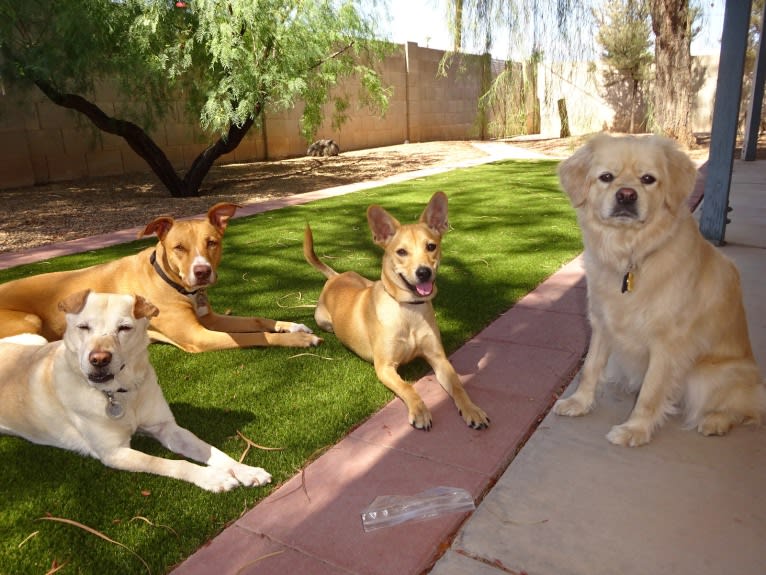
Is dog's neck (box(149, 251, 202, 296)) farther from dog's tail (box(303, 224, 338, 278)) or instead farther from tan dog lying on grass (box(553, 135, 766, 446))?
tan dog lying on grass (box(553, 135, 766, 446))

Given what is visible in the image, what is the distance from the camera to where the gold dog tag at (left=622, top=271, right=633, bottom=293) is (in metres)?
3.10

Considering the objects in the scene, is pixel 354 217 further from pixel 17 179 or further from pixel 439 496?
pixel 17 179

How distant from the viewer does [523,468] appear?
2.80m

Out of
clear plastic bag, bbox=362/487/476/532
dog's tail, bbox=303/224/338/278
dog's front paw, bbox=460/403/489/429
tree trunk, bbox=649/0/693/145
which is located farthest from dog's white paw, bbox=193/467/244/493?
tree trunk, bbox=649/0/693/145

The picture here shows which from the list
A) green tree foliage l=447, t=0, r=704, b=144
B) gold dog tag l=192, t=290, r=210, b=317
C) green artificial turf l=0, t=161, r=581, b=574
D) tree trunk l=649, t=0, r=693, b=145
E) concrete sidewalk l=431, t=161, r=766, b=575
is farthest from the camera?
tree trunk l=649, t=0, r=693, b=145

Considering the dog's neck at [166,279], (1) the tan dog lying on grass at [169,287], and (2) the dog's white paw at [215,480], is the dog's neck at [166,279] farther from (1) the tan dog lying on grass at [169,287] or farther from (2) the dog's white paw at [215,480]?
(2) the dog's white paw at [215,480]

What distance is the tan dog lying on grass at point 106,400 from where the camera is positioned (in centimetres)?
280

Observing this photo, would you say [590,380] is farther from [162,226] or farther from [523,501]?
[162,226]

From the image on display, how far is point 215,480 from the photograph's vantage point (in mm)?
2754

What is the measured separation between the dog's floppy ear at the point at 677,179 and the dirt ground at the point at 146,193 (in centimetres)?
857

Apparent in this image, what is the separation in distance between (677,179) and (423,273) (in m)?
1.55

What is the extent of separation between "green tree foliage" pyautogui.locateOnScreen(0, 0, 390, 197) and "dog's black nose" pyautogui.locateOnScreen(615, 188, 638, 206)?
9.11 meters

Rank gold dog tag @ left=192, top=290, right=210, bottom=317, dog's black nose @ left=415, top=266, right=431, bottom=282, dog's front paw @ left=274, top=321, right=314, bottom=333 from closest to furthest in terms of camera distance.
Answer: dog's black nose @ left=415, top=266, right=431, bottom=282, gold dog tag @ left=192, top=290, right=210, bottom=317, dog's front paw @ left=274, top=321, right=314, bottom=333

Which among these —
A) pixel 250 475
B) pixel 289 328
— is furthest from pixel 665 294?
pixel 289 328
